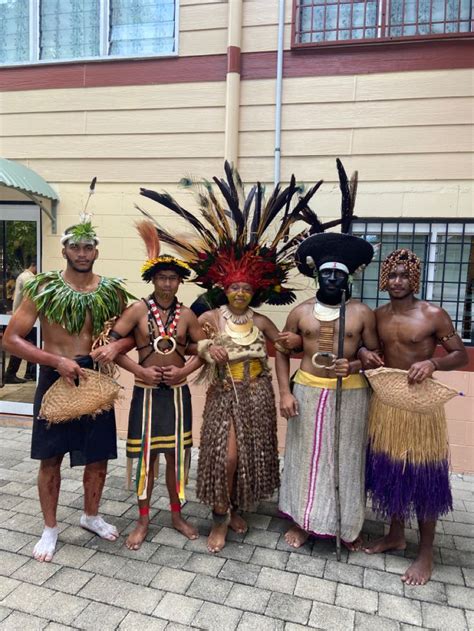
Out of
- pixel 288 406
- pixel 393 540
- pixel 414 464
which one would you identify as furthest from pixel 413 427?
pixel 393 540

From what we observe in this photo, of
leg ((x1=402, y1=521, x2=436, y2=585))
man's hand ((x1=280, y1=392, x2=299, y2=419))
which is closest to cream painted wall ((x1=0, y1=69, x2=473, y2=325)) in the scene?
man's hand ((x1=280, y1=392, x2=299, y2=419))

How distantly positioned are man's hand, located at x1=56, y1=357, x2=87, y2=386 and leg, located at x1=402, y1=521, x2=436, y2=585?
2247 millimetres

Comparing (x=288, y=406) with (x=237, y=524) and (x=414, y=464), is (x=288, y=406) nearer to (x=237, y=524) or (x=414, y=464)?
(x=414, y=464)

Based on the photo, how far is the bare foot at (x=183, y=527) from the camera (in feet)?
10.6

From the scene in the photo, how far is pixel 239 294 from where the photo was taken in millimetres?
3098

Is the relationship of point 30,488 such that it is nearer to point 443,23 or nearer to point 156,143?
point 156,143

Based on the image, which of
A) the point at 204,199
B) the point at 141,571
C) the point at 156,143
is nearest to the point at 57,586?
the point at 141,571

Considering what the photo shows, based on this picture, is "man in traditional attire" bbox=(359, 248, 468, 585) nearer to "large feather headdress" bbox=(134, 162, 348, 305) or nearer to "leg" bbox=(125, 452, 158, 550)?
"large feather headdress" bbox=(134, 162, 348, 305)

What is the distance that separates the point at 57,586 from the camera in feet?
8.79

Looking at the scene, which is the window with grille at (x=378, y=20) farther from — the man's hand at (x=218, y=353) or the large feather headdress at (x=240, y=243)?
the man's hand at (x=218, y=353)

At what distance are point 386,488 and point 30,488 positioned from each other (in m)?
2.79

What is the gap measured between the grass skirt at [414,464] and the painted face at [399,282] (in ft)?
2.29

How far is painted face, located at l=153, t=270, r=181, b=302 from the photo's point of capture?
3.01m

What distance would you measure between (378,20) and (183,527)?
4.54 meters
